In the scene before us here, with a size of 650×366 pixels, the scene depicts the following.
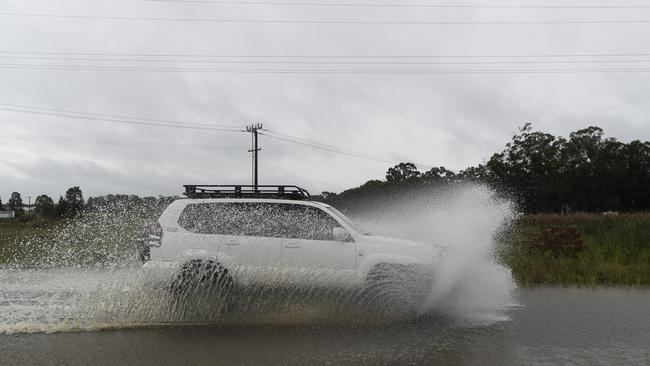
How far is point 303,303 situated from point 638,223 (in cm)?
2086

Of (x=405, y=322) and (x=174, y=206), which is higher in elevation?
(x=174, y=206)

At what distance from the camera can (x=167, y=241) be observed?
28.0 ft

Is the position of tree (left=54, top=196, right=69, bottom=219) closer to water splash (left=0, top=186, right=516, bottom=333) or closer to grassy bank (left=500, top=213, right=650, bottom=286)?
grassy bank (left=500, top=213, right=650, bottom=286)

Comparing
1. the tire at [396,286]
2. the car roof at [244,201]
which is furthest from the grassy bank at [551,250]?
the tire at [396,286]

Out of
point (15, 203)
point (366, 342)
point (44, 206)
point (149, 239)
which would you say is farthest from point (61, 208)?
point (366, 342)

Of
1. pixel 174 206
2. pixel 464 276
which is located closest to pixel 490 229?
pixel 464 276

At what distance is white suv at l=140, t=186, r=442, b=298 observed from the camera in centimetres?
823

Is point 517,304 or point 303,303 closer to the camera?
point 303,303

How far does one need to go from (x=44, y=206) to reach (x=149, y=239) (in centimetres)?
8105

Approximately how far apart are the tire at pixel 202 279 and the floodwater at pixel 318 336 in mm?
484

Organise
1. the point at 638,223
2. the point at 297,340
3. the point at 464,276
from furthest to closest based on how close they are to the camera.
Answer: the point at 638,223
the point at 464,276
the point at 297,340

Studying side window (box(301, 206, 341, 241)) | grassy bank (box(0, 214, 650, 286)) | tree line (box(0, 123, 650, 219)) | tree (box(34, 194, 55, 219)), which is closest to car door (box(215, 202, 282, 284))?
side window (box(301, 206, 341, 241))

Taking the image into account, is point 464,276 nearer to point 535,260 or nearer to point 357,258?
point 357,258

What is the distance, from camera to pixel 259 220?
8.80m
